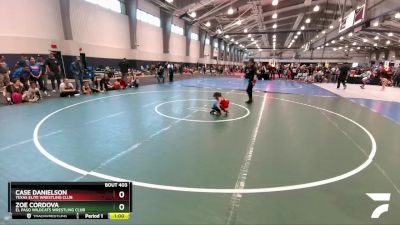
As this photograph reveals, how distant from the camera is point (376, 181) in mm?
4402

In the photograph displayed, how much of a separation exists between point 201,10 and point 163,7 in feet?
17.3

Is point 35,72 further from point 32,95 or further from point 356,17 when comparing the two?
point 356,17

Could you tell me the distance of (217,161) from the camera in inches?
200

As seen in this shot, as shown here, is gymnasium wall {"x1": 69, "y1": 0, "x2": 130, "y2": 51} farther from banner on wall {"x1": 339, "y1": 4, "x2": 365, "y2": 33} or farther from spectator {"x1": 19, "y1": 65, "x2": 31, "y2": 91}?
banner on wall {"x1": 339, "y1": 4, "x2": 365, "y2": 33}

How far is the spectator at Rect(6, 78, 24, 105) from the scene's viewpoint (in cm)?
1066

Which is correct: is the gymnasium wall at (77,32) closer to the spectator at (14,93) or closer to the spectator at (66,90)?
the spectator at (66,90)

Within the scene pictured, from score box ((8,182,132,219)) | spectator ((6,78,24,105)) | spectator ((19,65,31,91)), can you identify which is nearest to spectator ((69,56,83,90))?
spectator ((19,65,31,91))

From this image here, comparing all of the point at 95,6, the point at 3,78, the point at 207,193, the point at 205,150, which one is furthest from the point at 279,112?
the point at 95,6

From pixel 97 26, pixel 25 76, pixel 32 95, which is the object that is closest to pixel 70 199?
pixel 32 95

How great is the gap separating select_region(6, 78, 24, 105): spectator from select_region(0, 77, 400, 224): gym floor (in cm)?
129

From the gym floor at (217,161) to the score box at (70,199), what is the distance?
61cm

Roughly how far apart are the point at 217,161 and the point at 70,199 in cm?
300

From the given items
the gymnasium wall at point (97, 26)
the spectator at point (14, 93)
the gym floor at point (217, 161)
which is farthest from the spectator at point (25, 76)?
the gymnasium wall at point (97, 26)

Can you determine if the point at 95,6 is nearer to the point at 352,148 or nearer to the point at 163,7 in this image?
the point at 163,7
